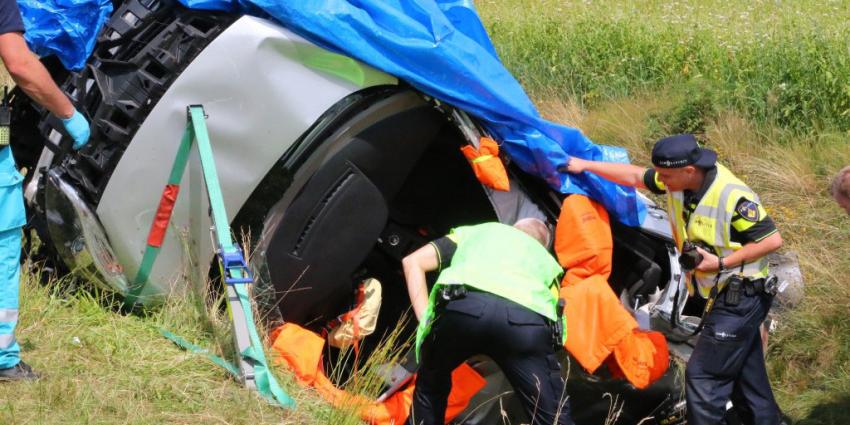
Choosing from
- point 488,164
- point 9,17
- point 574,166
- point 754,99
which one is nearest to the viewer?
point 9,17

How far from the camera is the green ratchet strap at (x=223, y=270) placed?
4.06m

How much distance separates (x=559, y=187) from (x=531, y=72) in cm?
421

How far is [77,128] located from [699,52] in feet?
18.8

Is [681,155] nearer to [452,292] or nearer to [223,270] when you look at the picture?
[452,292]

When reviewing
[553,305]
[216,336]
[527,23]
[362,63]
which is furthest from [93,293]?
[527,23]

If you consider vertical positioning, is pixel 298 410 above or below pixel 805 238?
above

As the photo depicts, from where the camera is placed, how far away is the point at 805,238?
638cm

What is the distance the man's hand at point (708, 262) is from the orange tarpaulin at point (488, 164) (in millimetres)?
958

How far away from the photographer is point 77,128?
4.11 meters

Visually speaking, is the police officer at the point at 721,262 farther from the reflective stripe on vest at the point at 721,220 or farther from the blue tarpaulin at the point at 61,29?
the blue tarpaulin at the point at 61,29

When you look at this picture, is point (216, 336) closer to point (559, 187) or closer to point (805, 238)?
point (559, 187)

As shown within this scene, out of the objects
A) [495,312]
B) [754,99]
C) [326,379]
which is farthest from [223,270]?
[754,99]

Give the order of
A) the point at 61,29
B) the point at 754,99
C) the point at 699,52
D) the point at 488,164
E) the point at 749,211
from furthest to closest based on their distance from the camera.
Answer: the point at 699,52 → the point at 754,99 → the point at 488,164 → the point at 61,29 → the point at 749,211

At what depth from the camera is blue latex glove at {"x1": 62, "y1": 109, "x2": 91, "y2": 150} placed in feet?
13.4
